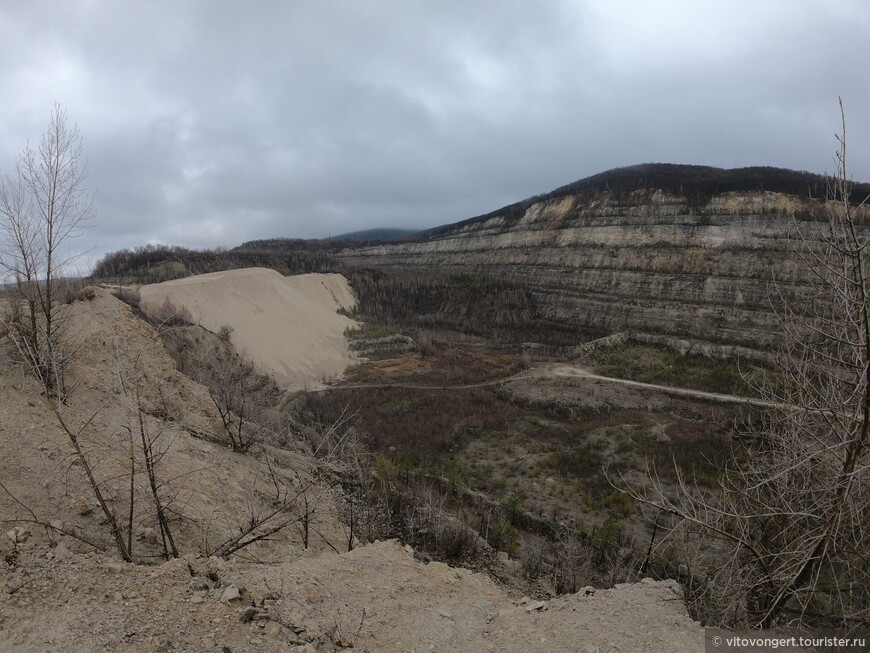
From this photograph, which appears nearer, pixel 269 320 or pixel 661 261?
pixel 269 320

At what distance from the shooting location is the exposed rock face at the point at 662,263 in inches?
1298

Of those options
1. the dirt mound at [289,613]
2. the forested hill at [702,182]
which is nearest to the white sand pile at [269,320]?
the dirt mound at [289,613]

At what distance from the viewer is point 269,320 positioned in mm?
32688

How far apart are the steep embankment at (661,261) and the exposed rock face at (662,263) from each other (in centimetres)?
8

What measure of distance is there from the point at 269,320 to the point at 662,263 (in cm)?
3477

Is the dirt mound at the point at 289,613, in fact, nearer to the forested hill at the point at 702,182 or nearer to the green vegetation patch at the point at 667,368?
the green vegetation patch at the point at 667,368

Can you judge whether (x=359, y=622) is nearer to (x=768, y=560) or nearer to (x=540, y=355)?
(x=768, y=560)

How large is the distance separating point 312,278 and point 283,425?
35917mm

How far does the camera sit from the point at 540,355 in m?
33.4

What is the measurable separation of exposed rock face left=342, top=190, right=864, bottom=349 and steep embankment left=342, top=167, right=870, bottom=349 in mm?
84

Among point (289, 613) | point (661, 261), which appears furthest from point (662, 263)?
point (289, 613)

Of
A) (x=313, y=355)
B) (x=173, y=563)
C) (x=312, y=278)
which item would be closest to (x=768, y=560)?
(x=173, y=563)

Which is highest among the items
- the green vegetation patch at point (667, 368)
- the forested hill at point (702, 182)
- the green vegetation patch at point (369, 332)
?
the forested hill at point (702, 182)

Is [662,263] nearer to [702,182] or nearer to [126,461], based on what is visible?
[702,182]
